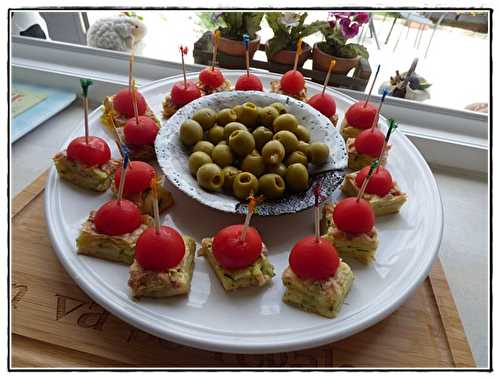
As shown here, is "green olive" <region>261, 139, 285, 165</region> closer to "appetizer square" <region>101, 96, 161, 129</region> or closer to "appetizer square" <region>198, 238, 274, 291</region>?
"appetizer square" <region>198, 238, 274, 291</region>

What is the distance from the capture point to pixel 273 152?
134 centimetres

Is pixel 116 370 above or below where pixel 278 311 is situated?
below

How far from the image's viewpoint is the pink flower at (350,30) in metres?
1.88

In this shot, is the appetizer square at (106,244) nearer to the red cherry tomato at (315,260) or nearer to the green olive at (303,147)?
the red cherry tomato at (315,260)

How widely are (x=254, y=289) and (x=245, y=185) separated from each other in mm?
312

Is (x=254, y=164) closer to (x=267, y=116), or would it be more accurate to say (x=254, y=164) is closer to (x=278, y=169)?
(x=278, y=169)

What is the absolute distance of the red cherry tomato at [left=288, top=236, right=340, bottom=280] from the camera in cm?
103

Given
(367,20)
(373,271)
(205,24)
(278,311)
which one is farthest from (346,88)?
(278,311)

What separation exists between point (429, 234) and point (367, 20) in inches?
42.0

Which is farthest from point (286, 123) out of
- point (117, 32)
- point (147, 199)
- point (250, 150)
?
point (117, 32)

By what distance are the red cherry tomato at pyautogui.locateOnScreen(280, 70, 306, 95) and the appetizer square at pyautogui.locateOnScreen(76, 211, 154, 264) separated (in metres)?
0.89

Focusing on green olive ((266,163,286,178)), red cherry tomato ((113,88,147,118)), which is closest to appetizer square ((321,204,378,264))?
green olive ((266,163,286,178))

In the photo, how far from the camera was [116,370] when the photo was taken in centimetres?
100

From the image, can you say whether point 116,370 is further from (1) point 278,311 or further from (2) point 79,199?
(2) point 79,199
